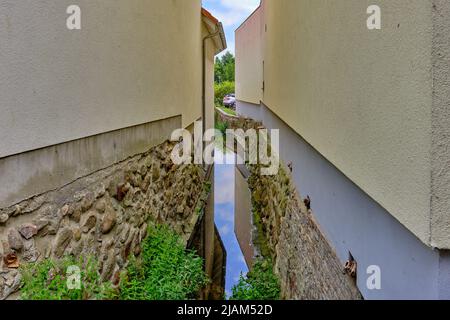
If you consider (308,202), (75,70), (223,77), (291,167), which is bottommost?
(308,202)

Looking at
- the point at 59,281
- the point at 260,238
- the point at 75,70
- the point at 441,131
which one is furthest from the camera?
the point at 260,238

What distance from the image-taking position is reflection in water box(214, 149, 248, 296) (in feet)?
22.5

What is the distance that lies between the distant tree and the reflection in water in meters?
26.7

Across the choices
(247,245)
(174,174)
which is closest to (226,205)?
(247,245)

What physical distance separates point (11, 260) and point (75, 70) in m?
1.21

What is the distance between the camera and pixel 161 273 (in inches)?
151

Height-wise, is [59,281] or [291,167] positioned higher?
[291,167]

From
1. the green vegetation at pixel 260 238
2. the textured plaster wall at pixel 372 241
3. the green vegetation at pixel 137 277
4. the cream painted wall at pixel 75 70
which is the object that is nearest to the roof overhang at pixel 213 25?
the green vegetation at pixel 260 238

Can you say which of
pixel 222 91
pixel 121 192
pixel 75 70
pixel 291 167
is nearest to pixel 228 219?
pixel 291 167

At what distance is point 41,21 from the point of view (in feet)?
6.89

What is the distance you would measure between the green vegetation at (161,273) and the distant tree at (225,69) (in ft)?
119

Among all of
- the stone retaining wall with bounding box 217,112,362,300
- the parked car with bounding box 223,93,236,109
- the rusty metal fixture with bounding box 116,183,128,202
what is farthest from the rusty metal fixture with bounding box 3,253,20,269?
the parked car with bounding box 223,93,236,109

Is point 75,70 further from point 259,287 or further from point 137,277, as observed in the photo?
point 259,287
